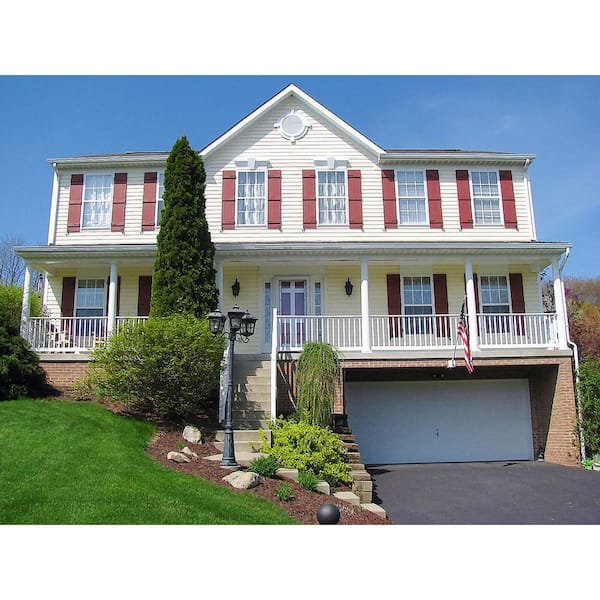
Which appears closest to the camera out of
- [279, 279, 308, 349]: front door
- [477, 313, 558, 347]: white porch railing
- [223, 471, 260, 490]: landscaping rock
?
[223, 471, 260, 490]: landscaping rock

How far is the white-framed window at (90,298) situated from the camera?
1616 centimetres

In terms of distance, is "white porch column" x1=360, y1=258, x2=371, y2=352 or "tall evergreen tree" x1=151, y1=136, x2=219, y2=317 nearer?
"tall evergreen tree" x1=151, y1=136, x2=219, y2=317

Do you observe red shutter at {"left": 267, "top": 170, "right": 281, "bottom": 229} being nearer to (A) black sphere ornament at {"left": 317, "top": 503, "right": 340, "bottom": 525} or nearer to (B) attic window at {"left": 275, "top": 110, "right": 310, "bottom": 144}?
(B) attic window at {"left": 275, "top": 110, "right": 310, "bottom": 144}

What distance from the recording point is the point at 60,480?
7457 millimetres

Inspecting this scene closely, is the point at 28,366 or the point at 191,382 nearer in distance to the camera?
the point at 191,382

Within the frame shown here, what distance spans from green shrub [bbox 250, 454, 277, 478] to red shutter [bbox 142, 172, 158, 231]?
9.13 metres

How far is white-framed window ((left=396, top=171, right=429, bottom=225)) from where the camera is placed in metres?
16.7

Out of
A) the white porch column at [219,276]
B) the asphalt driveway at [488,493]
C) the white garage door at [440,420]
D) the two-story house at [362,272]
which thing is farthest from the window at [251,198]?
the asphalt driveway at [488,493]

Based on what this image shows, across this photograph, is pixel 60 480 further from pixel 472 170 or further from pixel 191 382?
pixel 472 170

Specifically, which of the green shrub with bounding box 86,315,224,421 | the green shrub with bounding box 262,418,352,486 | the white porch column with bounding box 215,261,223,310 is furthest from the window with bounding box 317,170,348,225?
the green shrub with bounding box 262,418,352,486

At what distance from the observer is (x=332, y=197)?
1670 centimetres

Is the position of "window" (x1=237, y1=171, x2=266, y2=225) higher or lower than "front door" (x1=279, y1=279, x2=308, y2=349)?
higher

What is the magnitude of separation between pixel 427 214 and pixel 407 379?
478 cm

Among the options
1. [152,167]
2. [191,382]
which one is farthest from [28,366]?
[152,167]
